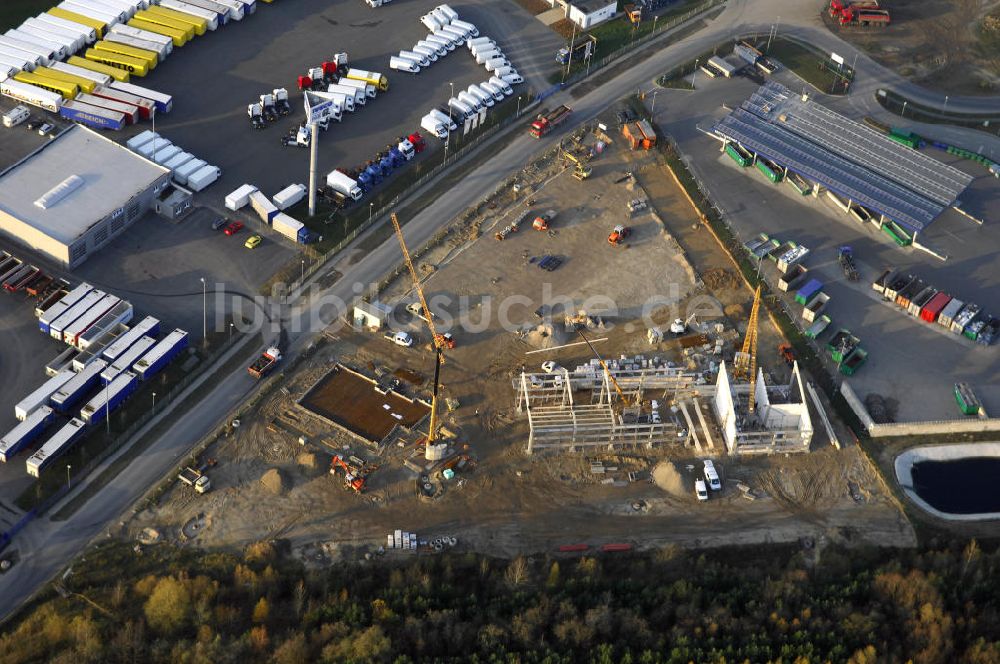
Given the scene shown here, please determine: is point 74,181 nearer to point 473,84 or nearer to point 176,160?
point 176,160

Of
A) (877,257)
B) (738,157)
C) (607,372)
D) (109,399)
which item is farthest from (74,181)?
(877,257)

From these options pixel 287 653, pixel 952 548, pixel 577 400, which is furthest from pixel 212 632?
pixel 952 548

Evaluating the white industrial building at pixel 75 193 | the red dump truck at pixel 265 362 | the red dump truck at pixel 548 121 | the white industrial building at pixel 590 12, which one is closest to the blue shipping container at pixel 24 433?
Result: the red dump truck at pixel 265 362

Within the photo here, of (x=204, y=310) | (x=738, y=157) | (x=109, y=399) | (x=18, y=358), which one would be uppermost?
(x=738, y=157)

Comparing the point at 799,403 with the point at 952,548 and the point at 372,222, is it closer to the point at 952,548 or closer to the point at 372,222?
the point at 952,548

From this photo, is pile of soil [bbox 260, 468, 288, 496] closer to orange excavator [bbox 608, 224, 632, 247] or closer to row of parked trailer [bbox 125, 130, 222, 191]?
row of parked trailer [bbox 125, 130, 222, 191]

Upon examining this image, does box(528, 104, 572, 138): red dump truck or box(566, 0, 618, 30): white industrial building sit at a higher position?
box(566, 0, 618, 30): white industrial building

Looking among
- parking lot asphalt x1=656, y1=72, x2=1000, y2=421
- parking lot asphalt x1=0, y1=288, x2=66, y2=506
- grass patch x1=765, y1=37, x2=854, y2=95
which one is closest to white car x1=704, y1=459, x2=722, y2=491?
parking lot asphalt x1=656, y1=72, x2=1000, y2=421
